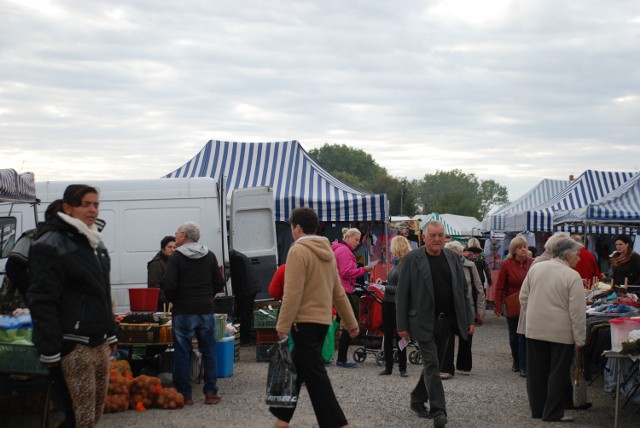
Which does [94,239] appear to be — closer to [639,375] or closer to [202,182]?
[639,375]

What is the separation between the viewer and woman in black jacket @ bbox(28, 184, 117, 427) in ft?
16.6

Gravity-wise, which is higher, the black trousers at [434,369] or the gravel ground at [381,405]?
the black trousers at [434,369]

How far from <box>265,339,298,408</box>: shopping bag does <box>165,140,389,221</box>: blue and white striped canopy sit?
11288 millimetres

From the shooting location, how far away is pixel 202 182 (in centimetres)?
1386

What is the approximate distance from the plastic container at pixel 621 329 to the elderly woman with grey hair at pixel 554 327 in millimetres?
281

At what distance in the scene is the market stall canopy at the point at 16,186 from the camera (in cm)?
920

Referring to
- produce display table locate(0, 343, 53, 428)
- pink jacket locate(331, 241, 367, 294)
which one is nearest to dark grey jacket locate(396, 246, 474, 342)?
produce display table locate(0, 343, 53, 428)

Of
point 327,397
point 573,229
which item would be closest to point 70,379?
point 327,397

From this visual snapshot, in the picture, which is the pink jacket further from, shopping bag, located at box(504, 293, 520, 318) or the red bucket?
the red bucket

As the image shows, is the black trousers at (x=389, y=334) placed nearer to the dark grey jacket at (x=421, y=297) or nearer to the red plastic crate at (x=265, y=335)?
the red plastic crate at (x=265, y=335)

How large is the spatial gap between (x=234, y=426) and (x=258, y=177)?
12.5m

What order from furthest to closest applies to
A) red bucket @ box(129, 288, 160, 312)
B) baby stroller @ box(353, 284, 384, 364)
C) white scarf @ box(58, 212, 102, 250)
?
baby stroller @ box(353, 284, 384, 364), red bucket @ box(129, 288, 160, 312), white scarf @ box(58, 212, 102, 250)

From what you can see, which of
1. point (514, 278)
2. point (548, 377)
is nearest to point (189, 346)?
point (548, 377)

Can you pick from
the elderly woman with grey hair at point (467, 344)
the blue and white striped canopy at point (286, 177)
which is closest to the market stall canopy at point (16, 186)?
the elderly woman with grey hair at point (467, 344)
